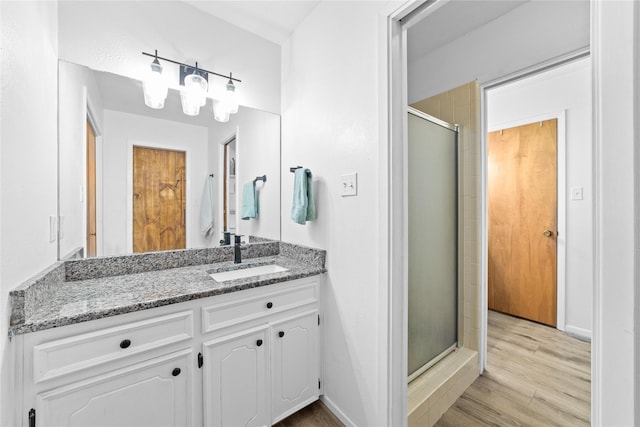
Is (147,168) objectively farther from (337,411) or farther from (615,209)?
(615,209)

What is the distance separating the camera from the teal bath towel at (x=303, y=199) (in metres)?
1.62

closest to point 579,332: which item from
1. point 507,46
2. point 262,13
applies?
point 507,46

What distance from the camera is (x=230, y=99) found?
1.80 m

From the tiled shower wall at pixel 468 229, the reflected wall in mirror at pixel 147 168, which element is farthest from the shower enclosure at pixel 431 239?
the reflected wall in mirror at pixel 147 168

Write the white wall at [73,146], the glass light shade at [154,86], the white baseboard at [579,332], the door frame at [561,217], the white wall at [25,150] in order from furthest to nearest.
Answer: the door frame at [561,217] → the white baseboard at [579,332] → the glass light shade at [154,86] → the white wall at [73,146] → the white wall at [25,150]

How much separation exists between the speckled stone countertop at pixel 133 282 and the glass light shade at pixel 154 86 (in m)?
0.88

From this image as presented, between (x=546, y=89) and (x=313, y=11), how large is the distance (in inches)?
97.1

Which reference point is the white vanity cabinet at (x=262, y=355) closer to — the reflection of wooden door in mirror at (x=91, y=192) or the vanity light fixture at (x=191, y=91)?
the reflection of wooden door in mirror at (x=91, y=192)

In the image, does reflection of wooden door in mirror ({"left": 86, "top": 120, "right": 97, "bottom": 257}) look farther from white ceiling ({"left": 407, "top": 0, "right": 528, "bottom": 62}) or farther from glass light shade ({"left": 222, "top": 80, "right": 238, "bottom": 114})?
white ceiling ({"left": 407, "top": 0, "right": 528, "bottom": 62})

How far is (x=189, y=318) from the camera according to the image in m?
1.14

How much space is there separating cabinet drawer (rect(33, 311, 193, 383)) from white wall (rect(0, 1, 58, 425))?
84mm

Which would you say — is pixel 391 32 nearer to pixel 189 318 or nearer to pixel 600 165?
pixel 600 165

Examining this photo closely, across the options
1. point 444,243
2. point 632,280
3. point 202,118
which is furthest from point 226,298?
point 444,243

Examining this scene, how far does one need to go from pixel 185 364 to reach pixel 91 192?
1.05m
